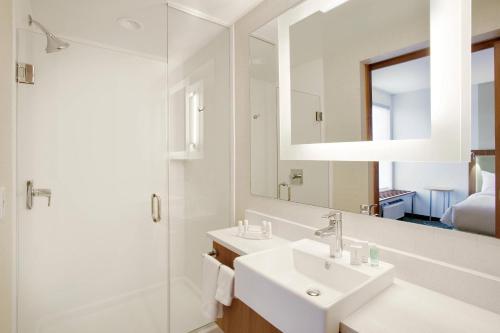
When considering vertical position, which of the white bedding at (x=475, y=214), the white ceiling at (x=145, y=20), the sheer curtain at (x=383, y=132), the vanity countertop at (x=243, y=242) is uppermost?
the white ceiling at (x=145, y=20)

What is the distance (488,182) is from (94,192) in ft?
8.15

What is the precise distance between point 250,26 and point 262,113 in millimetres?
705

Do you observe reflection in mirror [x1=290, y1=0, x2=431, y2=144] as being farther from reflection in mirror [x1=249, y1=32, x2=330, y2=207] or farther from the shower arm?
the shower arm

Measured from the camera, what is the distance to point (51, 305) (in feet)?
6.27

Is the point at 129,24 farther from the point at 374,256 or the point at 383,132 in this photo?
the point at 374,256

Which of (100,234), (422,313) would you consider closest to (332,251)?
(422,313)

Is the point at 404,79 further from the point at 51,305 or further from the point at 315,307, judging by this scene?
the point at 51,305

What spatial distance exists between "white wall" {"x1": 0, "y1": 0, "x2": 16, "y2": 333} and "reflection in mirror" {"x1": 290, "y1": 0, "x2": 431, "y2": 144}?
1542mm

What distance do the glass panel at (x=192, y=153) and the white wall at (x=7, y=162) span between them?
93cm

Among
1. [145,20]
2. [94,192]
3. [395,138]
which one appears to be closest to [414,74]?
[395,138]

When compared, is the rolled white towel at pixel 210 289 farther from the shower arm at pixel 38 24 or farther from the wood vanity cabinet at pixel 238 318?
the shower arm at pixel 38 24

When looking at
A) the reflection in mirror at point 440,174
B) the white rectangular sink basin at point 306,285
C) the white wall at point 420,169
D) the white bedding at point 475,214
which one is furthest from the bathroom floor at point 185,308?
the white bedding at point 475,214

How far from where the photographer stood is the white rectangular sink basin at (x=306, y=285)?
0.80 metres

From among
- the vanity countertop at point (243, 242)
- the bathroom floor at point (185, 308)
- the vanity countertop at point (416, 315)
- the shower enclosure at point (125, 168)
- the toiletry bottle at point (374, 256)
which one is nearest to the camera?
the vanity countertop at point (416, 315)
